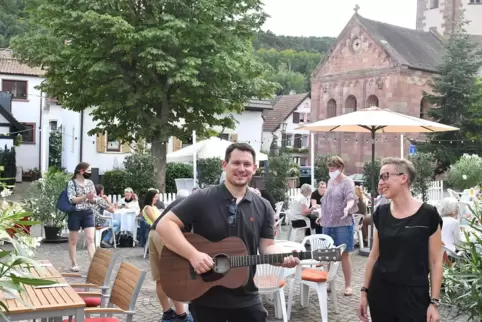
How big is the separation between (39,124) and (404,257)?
1503 inches

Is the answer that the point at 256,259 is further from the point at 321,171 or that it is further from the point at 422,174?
the point at 321,171

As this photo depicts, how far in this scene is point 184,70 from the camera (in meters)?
18.4

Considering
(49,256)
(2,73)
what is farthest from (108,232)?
(2,73)

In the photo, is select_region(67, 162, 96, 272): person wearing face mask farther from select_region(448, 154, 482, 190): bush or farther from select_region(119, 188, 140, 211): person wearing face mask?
select_region(448, 154, 482, 190): bush

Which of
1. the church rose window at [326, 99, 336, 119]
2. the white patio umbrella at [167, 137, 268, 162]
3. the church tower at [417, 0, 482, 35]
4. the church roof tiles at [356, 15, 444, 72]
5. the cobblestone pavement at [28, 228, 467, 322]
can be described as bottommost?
the cobblestone pavement at [28, 228, 467, 322]

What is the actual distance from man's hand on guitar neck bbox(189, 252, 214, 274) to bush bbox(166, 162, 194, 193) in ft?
77.9

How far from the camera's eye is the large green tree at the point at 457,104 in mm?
32594

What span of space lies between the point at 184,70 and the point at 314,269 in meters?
12.3

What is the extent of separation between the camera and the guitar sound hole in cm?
336

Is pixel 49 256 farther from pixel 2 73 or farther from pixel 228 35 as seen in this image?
pixel 2 73

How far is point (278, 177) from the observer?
17.3 meters

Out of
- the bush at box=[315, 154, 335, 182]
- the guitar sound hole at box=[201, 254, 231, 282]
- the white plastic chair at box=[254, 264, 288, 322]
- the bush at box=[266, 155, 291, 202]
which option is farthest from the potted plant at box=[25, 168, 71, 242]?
the bush at box=[315, 154, 335, 182]

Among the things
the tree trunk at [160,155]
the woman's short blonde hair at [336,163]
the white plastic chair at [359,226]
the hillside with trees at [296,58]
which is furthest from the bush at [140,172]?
the hillside with trees at [296,58]

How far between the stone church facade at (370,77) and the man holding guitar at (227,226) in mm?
35646
